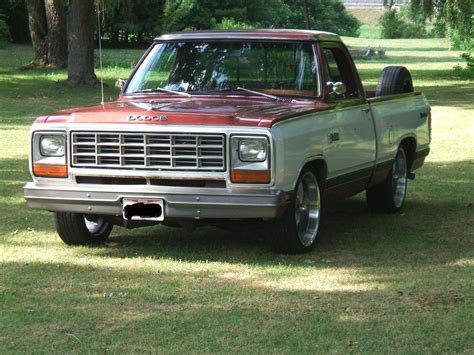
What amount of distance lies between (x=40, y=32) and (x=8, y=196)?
22625 millimetres

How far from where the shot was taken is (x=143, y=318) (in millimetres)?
6465

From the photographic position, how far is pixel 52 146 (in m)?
8.26

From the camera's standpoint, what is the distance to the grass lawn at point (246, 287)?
6023mm

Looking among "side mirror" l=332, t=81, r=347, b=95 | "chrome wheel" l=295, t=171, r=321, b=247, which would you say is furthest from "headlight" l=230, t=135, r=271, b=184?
"side mirror" l=332, t=81, r=347, b=95

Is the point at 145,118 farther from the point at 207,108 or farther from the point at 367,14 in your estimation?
the point at 367,14

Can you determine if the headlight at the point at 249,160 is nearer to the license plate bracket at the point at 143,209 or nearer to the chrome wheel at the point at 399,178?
the license plate bracket at the point at 143,209

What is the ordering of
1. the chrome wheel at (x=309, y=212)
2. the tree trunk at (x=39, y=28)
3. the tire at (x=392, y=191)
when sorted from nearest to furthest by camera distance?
the chrome wheel at (x=309, y=212), the tire at (x=392, y=191), the tree trunk at (x=39, y=28)

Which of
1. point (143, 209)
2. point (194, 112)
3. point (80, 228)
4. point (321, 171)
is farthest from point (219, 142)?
point (80, 228)

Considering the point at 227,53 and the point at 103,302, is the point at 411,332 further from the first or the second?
the point at 227,53

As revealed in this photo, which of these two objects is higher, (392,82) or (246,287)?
(392,82)

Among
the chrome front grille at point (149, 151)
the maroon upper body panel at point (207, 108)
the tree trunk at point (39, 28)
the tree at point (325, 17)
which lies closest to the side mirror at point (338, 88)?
the maroon upper body panel at point (207, 108)

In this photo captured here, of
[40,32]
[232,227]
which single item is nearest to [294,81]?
[232,227]

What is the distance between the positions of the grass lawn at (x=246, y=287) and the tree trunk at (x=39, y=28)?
867 inches

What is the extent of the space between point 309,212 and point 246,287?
145cm
